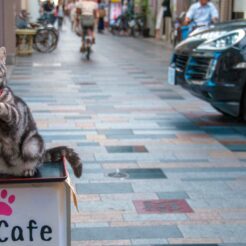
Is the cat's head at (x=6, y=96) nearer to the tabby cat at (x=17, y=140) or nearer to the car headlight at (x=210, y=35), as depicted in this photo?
the tabby cat at (x=17, y=140)

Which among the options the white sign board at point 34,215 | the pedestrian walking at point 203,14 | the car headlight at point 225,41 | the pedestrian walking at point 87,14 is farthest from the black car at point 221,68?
the pedestrian walking at point 87,14

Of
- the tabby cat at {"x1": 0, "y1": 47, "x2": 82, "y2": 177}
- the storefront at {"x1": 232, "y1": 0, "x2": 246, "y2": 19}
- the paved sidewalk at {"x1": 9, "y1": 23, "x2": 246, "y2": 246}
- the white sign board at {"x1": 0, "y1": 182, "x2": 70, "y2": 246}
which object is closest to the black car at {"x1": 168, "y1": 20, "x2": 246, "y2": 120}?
the paved sidewalk at {"x1": 9, "y1": 23, "x2": 246, "y2": 246}

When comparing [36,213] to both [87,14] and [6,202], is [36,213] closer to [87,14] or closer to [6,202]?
[6,202]

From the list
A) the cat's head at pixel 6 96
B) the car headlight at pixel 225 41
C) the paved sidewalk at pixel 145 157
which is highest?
the cat's head at pixel 6 96

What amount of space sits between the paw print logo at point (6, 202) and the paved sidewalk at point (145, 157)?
1559 millimetres

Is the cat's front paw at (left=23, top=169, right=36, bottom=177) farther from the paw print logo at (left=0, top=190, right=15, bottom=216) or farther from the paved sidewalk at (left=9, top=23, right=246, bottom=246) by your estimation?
the paved sidewalk at (left=9, top=23, right=246, bottom=246)

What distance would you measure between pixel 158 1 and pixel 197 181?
85.3 ft

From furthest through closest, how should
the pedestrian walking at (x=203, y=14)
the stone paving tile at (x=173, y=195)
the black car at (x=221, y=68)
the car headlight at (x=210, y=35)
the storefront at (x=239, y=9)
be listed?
the storefront at (x=239, y=9) → the pedestrian walking at (x=203, y=14) → the car headlight at (x=210, y=35) → the black car at (x=221, y=68) → the stone paving tile at (x=173, y=195)

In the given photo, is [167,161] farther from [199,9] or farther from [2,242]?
[199,9]

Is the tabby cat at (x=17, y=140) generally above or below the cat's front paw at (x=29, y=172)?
above

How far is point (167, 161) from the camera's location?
707 centimetres

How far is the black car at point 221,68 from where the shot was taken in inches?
337

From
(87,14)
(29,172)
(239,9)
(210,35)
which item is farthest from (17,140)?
(87,14)

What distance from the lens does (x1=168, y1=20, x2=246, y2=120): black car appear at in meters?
8.57
